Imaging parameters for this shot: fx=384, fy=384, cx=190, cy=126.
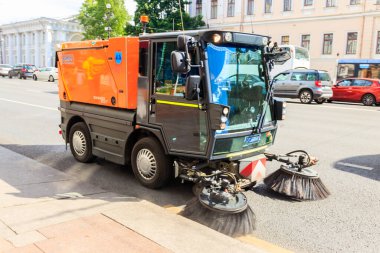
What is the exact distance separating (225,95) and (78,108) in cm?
317

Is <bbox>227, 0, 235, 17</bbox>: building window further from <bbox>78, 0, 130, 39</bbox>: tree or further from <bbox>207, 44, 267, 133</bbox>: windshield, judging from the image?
<bbox>207, 44, 267, 133</bbox>: windshield

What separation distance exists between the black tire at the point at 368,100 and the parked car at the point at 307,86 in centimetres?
192

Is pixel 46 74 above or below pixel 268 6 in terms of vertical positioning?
below

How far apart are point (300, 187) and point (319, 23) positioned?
35.8 metres

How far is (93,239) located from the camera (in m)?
3.73

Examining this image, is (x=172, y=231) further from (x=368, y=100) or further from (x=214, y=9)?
(x=214, y=9)

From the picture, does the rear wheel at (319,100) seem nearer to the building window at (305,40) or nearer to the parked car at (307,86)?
the parked car at (307,86)

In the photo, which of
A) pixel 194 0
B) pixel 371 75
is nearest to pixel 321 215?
pixel 371 75

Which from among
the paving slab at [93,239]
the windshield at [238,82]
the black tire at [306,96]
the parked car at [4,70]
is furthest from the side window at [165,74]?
the parked car at [4,70]

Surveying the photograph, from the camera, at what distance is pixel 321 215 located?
4.85m

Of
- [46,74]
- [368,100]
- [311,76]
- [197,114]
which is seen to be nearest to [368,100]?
[368,100]

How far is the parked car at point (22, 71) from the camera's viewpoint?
4234cm

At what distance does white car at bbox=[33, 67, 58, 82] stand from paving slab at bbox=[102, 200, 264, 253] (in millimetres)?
35567

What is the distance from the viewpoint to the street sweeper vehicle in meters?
4.58
